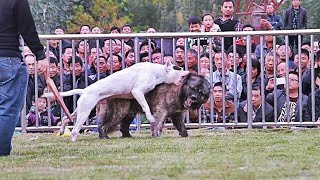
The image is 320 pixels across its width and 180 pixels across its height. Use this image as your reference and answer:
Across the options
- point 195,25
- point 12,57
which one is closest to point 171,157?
point 12,57

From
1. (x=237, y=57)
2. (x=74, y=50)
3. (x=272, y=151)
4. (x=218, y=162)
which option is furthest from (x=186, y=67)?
(x=218, y=162)

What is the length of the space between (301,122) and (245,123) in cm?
76

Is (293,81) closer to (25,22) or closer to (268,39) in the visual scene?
(268,39)

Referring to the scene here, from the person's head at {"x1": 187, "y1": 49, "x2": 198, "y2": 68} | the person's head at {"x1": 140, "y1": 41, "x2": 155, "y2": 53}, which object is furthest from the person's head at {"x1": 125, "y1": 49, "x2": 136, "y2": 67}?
the person's head at {"x1": 187, "y1": 49, "x2": 198, "y2": 68}

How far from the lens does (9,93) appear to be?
8711 millimetres

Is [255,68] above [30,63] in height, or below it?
below

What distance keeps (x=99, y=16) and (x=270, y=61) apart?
37.4ft

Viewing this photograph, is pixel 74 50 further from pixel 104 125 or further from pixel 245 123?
pixel 245 123

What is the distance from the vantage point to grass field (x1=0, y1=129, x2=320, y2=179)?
23.0 ft

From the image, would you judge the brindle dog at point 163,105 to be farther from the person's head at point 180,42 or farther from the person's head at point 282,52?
the person's head at point 282,52

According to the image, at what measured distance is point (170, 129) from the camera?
12.5 m

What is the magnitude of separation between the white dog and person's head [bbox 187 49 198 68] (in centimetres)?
139

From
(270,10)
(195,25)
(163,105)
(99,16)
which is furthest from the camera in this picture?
(99,16)

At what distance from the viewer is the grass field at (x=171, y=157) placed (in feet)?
23.0
